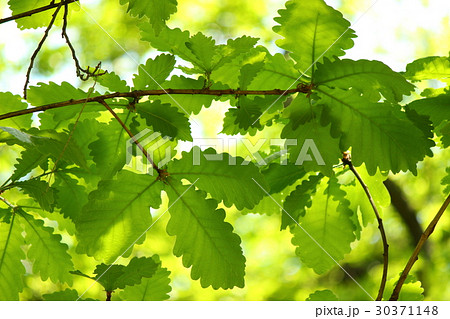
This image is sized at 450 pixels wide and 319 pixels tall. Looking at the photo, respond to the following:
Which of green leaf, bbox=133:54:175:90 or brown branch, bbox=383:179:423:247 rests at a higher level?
brown branch, bbox=383:179:423:247

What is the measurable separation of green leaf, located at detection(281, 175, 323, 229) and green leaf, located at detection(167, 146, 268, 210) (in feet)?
0.80

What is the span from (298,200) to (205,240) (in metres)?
0.34

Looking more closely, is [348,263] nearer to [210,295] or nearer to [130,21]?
[210,295]

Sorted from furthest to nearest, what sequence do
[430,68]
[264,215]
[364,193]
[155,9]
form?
[264,215]
[364,193]
[430,68]
[155,9]

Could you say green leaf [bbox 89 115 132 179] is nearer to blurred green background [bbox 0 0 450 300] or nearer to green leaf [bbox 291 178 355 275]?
green leaf [bbox 291 178 355 275]

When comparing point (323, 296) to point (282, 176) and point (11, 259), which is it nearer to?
point (282, 176)

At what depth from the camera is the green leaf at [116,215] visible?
0.95m

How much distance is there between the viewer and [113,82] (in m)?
1.08

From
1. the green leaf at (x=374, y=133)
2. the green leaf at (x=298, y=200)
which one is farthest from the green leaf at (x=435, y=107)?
the green leaf at (x=298, y=200)


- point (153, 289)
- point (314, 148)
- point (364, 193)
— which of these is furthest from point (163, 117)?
point (364, 193)

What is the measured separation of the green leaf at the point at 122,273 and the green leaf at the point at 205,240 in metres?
0.09

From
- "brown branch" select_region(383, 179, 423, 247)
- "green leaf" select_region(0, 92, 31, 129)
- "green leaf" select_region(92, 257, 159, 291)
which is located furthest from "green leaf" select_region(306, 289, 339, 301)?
"brown branch" select_region(383, 179, 423, 247)

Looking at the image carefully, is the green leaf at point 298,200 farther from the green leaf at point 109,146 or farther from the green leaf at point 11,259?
the green leaf at point 11,259

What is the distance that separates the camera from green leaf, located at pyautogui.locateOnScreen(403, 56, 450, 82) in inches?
45.0
